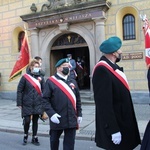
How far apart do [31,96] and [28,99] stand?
9 centimetres

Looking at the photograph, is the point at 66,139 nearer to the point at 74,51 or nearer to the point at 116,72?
the point at 116,72

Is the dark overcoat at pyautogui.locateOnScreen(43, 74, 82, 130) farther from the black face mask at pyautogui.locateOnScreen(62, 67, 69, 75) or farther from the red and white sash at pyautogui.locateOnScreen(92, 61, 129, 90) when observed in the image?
the red and white sash at pyautogui.locateOnScreen(92, 61, 129, 90)

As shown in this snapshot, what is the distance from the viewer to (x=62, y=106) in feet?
14.7

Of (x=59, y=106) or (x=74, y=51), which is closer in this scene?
(x=59, y=106)

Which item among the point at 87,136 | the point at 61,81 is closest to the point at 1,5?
the point at 87,136

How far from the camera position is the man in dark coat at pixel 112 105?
3232mm

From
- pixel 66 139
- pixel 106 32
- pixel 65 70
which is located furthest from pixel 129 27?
pixel 66 139

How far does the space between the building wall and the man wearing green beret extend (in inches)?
283

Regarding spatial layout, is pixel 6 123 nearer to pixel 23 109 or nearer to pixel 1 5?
pixel 23 109

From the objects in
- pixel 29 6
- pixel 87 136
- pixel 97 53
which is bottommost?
pixel 87 136

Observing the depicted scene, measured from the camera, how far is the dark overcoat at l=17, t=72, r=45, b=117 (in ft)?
20.5

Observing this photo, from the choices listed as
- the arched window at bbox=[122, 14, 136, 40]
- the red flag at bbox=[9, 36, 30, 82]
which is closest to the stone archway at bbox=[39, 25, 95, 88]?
the arched window at bbox=[122, 14, 136, 40]

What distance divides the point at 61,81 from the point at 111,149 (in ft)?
5.44

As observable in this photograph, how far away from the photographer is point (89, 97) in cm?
1232
